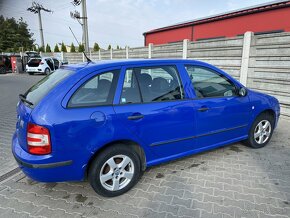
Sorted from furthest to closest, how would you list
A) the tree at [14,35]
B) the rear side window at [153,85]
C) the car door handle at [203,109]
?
the tree at [14,35]
the car door handle at [203,109]
the rear side window at [153,85]

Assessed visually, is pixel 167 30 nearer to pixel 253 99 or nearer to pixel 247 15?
pixel 247 15

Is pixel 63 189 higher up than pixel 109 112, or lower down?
lower down

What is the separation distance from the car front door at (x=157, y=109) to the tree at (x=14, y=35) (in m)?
45.7

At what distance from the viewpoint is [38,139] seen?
2246 mm

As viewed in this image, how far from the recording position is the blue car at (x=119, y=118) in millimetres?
2297

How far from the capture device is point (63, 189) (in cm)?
288

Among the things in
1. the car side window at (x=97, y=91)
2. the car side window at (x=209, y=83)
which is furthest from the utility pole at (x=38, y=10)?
the car side window at (x=97, y=91)

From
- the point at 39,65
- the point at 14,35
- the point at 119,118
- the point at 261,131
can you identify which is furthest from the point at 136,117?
the point at 14,35

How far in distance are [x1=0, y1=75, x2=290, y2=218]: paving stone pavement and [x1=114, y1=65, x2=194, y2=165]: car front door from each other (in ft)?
1.26

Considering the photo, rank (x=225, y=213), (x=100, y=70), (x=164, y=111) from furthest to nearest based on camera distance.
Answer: (x=164, y=111)
(x=100, y=70)
(x=225, y=213)

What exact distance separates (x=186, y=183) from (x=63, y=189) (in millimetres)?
1588

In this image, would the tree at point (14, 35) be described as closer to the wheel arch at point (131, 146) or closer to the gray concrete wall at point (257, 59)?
the gray concrete wall at point (257, 59)

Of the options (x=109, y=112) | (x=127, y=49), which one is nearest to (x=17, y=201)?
(x=109, y=112)

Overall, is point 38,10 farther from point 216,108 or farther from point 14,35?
point 216,108
